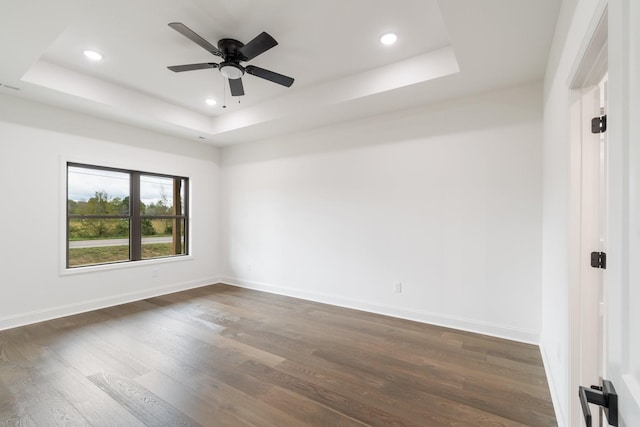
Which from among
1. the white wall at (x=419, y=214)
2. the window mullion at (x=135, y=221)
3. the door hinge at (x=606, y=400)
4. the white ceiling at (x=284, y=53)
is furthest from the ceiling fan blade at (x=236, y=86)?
the door hinge at (x=606, y=400)

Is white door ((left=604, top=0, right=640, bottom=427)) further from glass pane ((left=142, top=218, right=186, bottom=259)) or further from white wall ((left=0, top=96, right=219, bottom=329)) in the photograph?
glass pane ((left=142, top=218, right=186, bottom=259))

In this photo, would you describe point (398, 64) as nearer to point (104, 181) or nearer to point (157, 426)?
point (157, 426)

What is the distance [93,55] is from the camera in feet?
10.1

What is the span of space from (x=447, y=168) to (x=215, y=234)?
435 cm

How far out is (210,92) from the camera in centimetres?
400

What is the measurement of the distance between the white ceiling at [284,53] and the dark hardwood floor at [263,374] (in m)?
2.70

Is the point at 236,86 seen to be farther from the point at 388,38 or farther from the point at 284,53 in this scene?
the point at 388,38

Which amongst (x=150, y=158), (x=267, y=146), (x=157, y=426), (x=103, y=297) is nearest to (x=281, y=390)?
(x=157, y=426)

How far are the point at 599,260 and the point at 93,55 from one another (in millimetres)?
4523

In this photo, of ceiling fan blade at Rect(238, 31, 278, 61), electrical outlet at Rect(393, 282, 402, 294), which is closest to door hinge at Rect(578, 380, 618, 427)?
ceiling fan blade at Rect(238, 31, 278, 61)

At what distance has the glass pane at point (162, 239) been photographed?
4910mm

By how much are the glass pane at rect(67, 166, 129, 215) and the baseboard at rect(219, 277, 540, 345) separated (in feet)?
8.57

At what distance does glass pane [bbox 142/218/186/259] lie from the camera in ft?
16.1

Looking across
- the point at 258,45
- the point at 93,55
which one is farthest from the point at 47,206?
the point at 258,45
